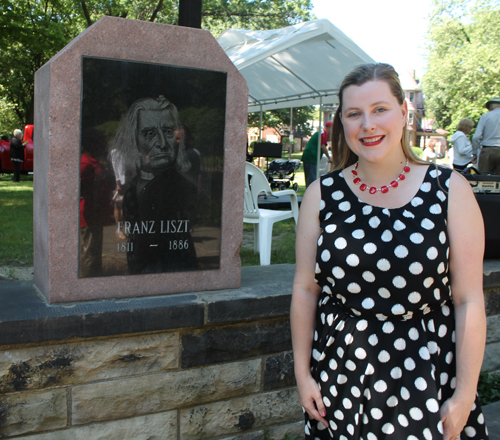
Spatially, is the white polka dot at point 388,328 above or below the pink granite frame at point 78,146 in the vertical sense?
below

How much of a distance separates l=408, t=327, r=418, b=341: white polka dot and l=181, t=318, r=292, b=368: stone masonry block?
3.92 ft

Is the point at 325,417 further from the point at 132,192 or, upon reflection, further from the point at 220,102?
the point at 220,102

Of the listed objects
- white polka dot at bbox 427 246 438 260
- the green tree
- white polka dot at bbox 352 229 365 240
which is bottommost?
white polka dot at bbox 427 246 438 260

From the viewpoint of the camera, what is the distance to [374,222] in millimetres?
1577

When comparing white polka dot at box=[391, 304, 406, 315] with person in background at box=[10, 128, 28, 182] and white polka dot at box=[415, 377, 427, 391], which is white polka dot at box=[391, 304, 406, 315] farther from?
person in background at box=[10, 128, 28, 182]

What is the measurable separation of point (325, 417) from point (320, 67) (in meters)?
9.74

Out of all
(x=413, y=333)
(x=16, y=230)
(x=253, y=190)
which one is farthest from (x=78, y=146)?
(x=16, y=230)

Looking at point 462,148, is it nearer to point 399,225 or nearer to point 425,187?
point 425,187

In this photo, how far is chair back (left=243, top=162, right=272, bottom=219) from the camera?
18.0 ft

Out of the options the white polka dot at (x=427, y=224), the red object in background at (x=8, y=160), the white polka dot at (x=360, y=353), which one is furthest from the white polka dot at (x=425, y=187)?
the red object in background at (x=8, y=160)

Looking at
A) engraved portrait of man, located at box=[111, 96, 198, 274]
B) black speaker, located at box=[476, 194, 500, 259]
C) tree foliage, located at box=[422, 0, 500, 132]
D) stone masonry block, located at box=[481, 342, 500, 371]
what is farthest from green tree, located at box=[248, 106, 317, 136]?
engraved portrait of man, located at box=[111, 96, 198, 274]

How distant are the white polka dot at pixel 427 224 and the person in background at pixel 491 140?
8701 millimetres

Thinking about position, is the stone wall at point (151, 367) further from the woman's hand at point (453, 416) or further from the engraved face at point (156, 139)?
the woman's hand at point (453, 416)

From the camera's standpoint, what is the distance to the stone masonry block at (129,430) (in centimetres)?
225
